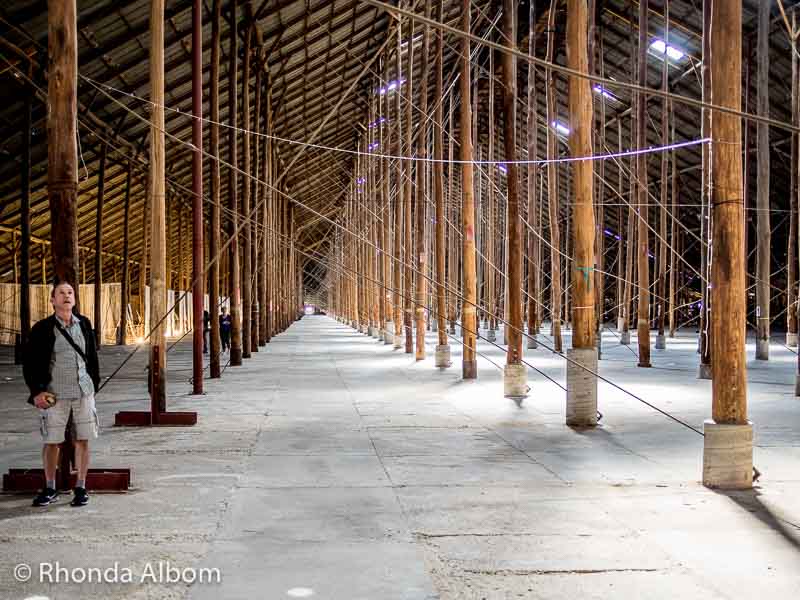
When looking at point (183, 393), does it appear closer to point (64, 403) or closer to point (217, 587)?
point (64, 403)

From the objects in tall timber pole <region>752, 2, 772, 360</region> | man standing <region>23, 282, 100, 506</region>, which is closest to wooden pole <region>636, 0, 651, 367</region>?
tall timber pole <region>752, 2, 772, 360</region>

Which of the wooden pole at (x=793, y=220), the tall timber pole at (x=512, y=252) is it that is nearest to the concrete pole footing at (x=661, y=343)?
the wooden pole at (x=793, y=220)

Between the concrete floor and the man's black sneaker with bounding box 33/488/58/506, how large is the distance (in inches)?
4.5

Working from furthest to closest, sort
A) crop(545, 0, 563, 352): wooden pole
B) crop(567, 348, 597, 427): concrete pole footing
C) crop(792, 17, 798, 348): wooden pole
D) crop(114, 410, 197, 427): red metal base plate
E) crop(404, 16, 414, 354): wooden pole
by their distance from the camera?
crop(545, 0, 563, 352): wooden pole, crop(404, 16, 414, 354): wooden pole, crop(792, 17, 798, 348): wooden pole, crop(114, 410, 197, 427): red metal base plate, crop(567, 348, 597, 427): concrete pole footing

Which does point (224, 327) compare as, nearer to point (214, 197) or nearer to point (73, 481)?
point (214, 197)

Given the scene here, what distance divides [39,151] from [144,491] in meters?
20.2

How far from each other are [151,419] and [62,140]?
4549mm

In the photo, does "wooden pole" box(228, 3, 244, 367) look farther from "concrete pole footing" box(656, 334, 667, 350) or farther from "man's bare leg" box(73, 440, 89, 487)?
"concrete pole footing" box(656, 334, 667, 350)

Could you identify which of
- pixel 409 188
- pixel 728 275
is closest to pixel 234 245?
pixel 409 188

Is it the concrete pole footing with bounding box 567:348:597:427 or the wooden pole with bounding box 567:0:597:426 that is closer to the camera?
the wooden pole with bounding box 567:0:597:426

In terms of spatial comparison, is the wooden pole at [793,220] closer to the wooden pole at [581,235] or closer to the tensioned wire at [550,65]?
the wooden pole at [581,235]

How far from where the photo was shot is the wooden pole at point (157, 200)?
10.6 m

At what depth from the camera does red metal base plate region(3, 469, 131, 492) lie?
6766mm

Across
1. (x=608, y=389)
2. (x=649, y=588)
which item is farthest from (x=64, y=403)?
(x=608, y=389)
